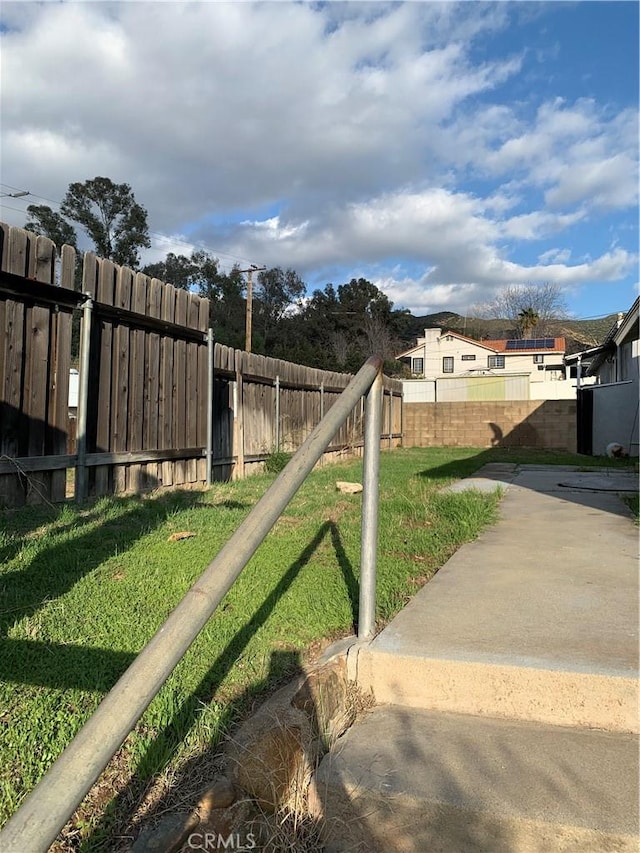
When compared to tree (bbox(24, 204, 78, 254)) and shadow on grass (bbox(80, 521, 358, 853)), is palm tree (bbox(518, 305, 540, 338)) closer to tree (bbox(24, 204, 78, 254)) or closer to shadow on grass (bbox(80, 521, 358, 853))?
tree (bbox(24, 204, 78, 254))

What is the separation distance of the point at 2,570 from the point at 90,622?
2.76 feet

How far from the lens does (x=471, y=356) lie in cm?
5181

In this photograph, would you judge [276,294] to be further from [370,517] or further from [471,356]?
[370,517]

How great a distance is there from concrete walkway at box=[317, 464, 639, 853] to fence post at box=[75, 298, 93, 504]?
10.5ft

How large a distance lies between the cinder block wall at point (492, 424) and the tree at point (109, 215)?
78.9 ft

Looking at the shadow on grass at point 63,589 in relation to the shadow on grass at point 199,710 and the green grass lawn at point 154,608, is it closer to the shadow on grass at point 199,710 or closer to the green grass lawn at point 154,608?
the green grass lawn at point 154,608

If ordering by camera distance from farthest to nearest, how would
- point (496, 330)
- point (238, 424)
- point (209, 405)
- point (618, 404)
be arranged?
point (496, 330) → point (618, 404) → point (238, 424) → point (209, 405)

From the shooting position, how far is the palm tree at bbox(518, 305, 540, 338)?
57688 mm

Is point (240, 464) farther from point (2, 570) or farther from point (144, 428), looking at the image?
point (2, 570)

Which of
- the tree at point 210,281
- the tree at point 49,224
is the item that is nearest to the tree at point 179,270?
the tree at point 210,281

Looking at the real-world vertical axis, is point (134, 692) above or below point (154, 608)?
above

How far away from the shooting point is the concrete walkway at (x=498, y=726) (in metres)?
1.66

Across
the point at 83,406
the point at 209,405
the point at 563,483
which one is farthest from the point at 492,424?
the point at 83,406

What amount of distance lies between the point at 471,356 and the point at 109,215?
30.1 m
